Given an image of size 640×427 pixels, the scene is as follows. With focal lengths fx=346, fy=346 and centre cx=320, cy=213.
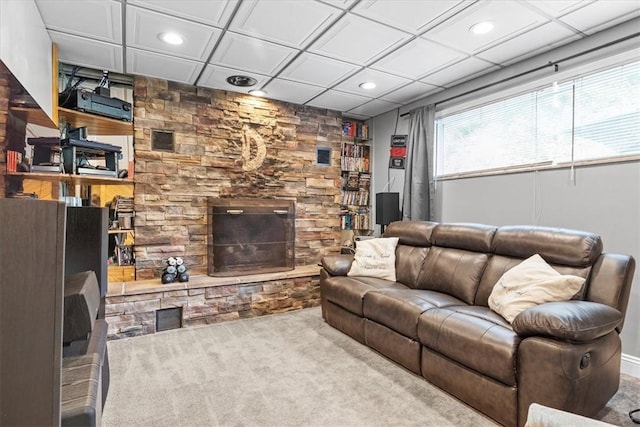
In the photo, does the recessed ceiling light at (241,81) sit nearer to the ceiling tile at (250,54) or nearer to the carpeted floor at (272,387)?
the ceiling tile at (250,54)

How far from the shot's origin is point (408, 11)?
2.35 metres

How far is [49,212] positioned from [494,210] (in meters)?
3.52

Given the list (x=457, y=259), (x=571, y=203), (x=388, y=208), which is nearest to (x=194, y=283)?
(x=388, y=208)

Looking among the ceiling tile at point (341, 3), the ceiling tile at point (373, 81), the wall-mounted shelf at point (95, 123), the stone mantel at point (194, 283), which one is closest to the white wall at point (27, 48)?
the wall-mounted shelf at point (95, 123)

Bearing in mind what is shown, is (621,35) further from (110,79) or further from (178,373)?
(110,79)

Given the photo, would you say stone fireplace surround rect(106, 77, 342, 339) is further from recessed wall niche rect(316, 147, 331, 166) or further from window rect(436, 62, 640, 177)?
window rect(436, 62, 640, 177)

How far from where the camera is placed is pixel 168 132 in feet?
12.1

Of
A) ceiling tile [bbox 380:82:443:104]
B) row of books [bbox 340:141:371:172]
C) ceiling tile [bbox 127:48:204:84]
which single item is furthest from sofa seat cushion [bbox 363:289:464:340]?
ceiling tile [bbox 127:48:204:84]

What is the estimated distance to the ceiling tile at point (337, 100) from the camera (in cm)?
406

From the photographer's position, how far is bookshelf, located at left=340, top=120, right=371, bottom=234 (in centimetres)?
495

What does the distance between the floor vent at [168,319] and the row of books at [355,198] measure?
2.55 meters

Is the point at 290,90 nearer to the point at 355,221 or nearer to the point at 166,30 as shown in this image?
the point at 166,30

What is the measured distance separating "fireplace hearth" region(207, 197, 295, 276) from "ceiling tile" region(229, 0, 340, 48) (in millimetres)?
1870

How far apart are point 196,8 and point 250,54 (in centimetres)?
73
